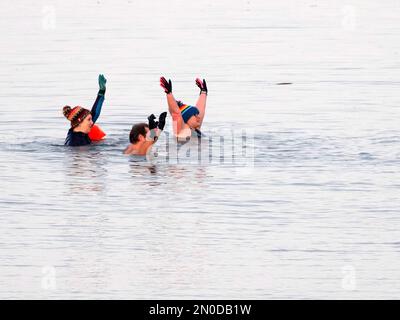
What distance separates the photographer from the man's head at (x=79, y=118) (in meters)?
20.6

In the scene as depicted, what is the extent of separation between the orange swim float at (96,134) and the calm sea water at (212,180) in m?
0.21

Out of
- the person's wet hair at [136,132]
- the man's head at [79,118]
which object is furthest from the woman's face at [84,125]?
the person's wet hair at [136,132]

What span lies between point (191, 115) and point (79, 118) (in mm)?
1940

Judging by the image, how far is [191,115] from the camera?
2147 cm

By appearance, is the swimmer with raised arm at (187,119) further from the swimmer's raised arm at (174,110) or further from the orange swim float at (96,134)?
the orange swim float at (96,134)

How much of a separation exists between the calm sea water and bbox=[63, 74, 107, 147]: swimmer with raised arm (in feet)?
0.89

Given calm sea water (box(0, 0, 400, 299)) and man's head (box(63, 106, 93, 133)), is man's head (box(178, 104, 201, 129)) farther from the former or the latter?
man's head (box(63, 106, 93, 133))

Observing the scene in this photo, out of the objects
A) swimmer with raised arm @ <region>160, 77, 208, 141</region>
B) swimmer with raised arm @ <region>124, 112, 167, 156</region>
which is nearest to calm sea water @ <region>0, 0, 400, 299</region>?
swimmer with raised arm @ <region>124, 112, 167, 156</region>

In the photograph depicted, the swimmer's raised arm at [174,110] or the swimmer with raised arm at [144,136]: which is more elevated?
the swimmer's raised arm at [174,110]

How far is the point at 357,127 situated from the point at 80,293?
35.0 ft

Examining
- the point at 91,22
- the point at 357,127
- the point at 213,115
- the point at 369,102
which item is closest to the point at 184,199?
the point at 357,127

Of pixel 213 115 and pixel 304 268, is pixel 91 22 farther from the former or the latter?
pixel 304 268

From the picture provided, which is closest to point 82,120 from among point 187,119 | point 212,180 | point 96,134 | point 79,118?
point 79,118

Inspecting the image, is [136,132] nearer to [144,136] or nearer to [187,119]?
[144,136]
